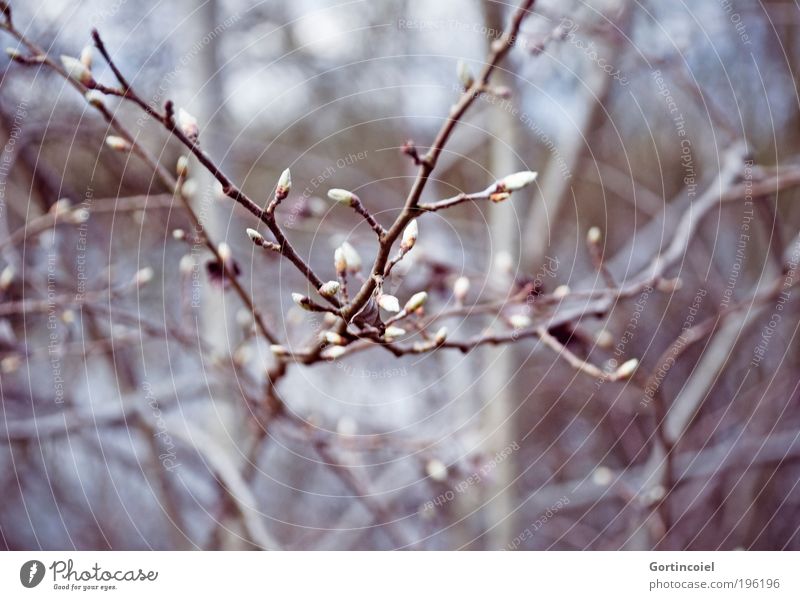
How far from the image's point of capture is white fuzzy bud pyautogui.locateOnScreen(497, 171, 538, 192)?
1.17 ft

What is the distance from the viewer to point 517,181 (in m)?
0.36

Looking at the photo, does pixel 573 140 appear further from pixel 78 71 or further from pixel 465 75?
pixel 78 71

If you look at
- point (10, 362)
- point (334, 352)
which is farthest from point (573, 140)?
point (10, 362)

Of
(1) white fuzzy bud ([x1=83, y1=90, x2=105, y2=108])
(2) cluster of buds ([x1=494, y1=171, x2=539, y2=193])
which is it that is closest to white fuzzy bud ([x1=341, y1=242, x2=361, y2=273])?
(2) cluster of buds ([x1=494, y1=171, x2=539, y2=193])

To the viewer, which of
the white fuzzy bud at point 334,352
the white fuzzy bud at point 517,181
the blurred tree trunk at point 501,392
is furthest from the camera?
the blurred tree trunk at point 501,392

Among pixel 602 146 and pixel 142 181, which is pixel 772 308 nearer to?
pixel 602 146

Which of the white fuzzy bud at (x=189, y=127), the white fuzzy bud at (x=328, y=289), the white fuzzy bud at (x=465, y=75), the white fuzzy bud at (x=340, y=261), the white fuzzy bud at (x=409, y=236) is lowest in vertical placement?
the white fuzzy bud at (x=328, y=289)

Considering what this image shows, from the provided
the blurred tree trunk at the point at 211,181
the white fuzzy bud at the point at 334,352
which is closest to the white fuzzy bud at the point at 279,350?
the white fuzzy bud at the point at 334,352
